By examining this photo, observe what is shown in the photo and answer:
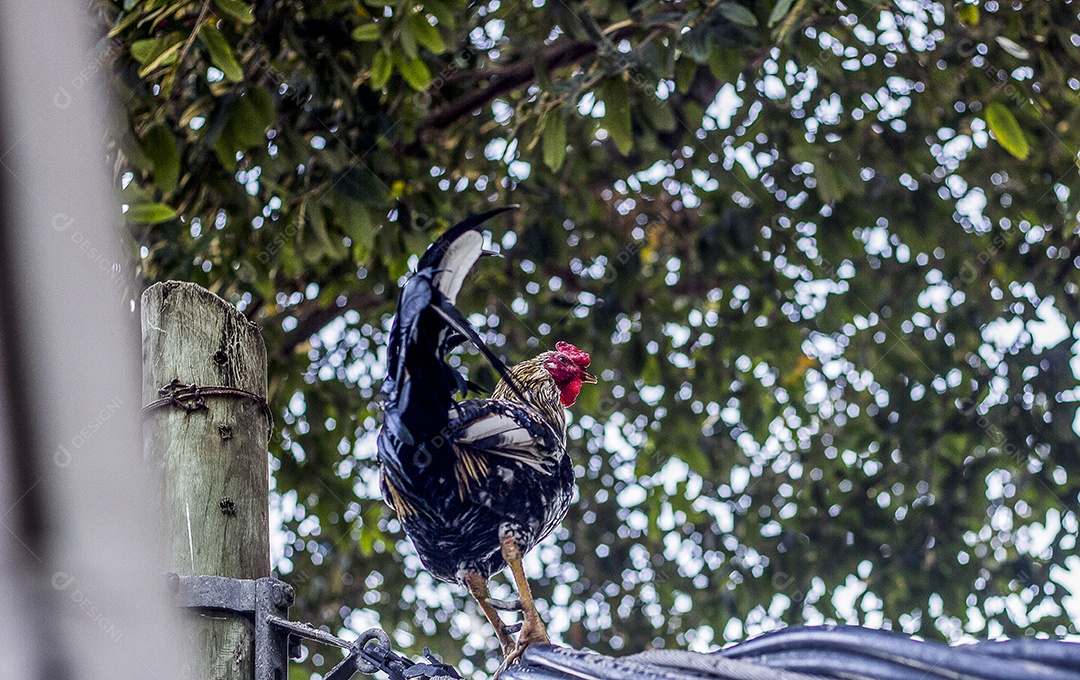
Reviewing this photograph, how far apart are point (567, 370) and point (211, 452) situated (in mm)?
776

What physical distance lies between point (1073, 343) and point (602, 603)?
2.87 metres

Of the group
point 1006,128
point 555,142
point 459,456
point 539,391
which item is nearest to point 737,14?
point 555,142

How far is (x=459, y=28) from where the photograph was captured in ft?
14.5

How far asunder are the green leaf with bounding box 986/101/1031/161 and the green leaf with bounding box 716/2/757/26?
1151 millimetres

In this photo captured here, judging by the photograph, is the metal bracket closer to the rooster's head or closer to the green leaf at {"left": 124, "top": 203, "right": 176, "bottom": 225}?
the rooster's head

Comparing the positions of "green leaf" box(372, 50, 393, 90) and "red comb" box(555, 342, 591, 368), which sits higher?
"green leaf" box(372, 50, 393, 90)

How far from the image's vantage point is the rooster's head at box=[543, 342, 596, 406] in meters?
2.42

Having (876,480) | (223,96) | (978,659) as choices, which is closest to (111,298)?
(978,659)

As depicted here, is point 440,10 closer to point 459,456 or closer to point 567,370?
point 567,370

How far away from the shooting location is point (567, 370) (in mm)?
2447

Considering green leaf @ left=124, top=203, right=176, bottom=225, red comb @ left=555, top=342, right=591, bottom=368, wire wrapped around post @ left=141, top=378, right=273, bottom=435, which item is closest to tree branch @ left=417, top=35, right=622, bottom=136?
green leaf @ left=124, top=203, right=176, bottom=225

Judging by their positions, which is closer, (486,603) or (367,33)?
(486,603)

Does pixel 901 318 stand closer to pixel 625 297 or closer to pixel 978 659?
pixel 625 297

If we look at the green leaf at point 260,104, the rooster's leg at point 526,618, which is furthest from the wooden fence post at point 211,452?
the green leaf at point 260,104
